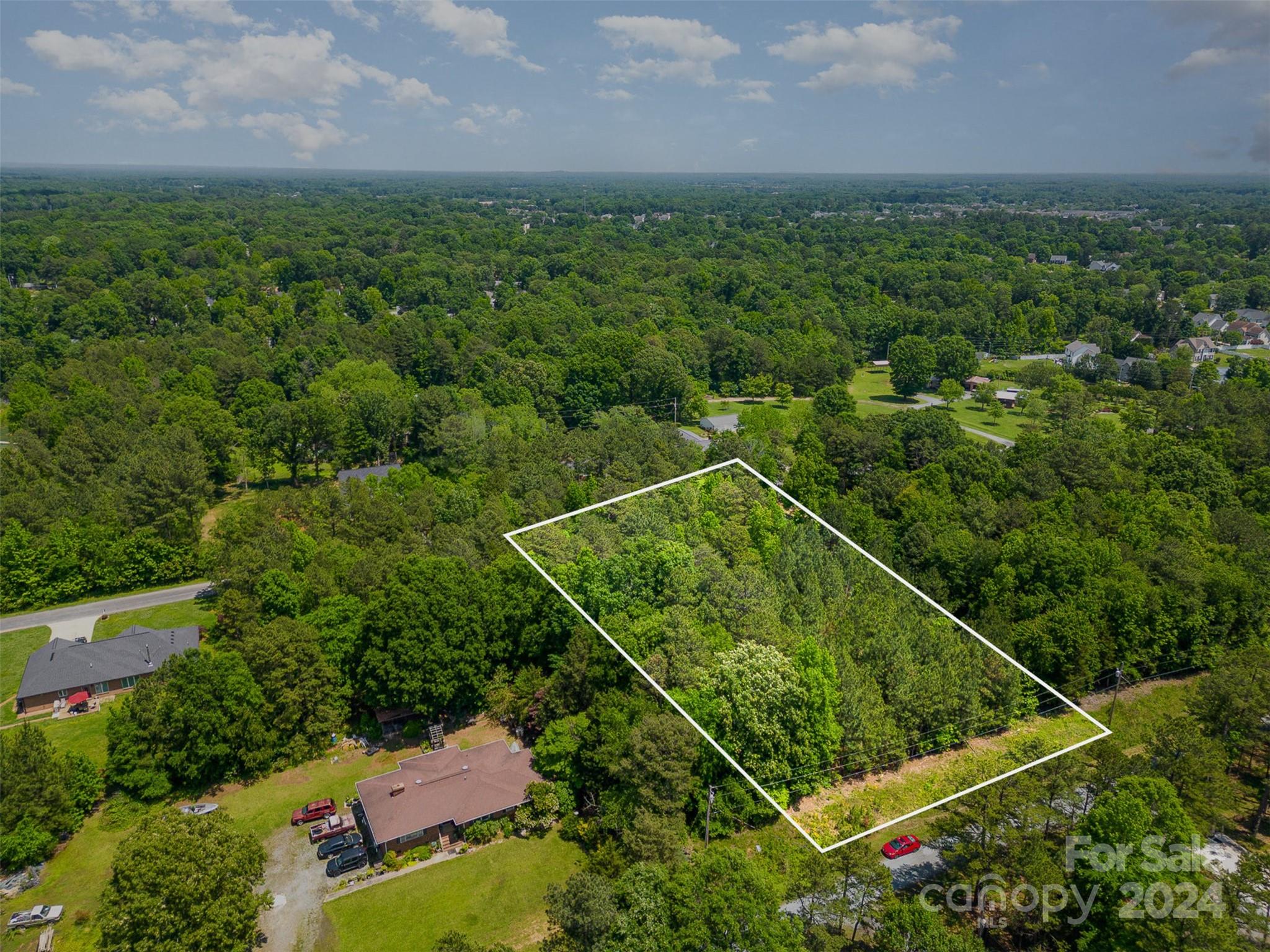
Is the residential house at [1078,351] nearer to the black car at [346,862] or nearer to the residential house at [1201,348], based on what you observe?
the residential house at [1201,348]

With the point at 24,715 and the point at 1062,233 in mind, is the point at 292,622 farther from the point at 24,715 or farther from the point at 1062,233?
the point at 1062,233

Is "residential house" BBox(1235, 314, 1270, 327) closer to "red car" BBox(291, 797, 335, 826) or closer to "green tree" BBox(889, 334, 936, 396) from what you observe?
"green tree" BBox(889, 334, 936, 396)

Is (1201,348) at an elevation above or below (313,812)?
above

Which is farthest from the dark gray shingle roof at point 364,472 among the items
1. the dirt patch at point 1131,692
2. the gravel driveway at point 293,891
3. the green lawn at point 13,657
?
the dirt patch at point 1131,692

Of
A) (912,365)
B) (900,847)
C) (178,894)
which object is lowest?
(900,847)

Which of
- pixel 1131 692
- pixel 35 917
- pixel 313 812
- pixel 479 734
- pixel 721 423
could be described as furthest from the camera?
pixel 721 423

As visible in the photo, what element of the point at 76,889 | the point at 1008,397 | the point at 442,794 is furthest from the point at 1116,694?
the point at 1008,397

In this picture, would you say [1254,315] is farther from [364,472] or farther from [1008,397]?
[364,472]

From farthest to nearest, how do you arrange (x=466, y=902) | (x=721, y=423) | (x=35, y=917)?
(x=721, y=423)
(x=466, y=902)
(x=35, y=917)
